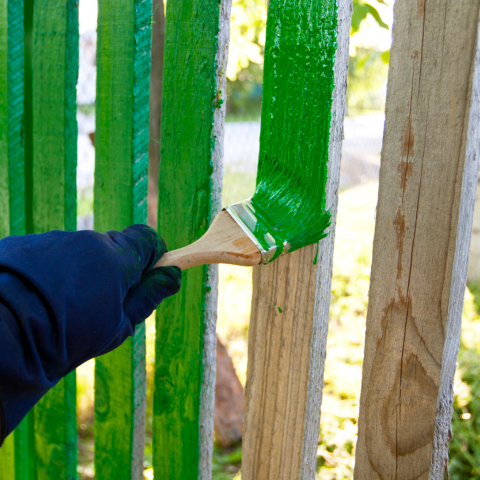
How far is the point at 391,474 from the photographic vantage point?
115 cm

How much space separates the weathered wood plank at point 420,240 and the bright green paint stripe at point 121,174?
2.27 feet

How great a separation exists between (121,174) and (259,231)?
0.57 m

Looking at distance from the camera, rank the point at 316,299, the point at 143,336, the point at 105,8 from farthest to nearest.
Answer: the point at 143,336 → the point at 105,8 → the point at 316,299

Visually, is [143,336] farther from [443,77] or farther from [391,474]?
[443,77]

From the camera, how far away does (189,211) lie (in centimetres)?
129

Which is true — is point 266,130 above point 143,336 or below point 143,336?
above

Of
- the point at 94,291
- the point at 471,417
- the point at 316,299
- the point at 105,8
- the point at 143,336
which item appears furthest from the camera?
the point at 471,417

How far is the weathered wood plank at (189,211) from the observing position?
47.0 inches

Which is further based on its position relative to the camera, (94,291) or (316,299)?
(316,299)

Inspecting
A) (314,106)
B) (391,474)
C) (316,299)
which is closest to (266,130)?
(314,106)

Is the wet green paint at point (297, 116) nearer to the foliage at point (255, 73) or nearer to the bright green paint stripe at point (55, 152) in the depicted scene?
the bright green paint stripe at point (55, 152)

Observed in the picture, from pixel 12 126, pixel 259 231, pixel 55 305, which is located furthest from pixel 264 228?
pixel 12 126

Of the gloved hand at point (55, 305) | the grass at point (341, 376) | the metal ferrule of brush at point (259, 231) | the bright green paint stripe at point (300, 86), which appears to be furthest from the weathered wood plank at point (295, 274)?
the grass at point (341, 376)

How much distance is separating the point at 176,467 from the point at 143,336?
1.35 ft
